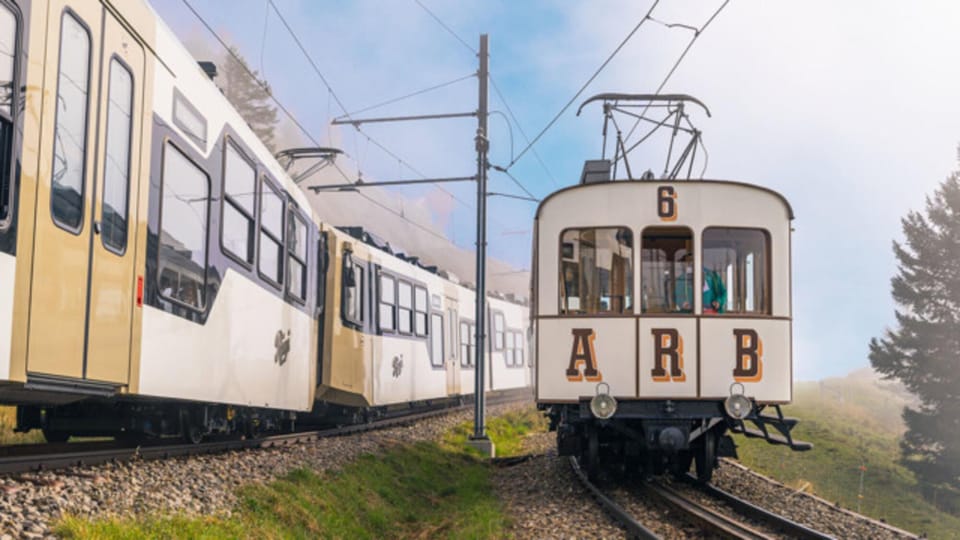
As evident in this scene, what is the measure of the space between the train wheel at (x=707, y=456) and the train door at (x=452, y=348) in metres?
12.4

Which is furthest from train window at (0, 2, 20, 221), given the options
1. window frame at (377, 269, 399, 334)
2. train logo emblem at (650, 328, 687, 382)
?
window frame at (377, 269, 399, 334)

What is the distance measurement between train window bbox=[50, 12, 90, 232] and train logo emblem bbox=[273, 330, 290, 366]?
5103 millimetres

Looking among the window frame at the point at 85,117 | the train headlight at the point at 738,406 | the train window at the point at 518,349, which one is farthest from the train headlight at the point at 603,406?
the train window at the point at 518,349

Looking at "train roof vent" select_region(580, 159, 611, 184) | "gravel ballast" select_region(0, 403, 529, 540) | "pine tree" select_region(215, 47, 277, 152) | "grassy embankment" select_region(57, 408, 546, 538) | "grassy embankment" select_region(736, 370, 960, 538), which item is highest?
"pine tree" select_region(215, 47, 277, 152)

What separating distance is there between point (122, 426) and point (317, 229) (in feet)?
19.5

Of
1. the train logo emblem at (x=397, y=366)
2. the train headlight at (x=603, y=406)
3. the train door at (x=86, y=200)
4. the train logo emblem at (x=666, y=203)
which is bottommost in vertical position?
the train headlight at (x=603, y=406)

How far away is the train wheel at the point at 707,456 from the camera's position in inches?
421

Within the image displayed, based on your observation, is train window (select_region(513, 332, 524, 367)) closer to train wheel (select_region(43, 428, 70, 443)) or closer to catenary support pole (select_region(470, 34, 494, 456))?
catenary support pole (select_region(470, 34, 494, 456))

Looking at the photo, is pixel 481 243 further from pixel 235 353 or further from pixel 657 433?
pixel 235 353

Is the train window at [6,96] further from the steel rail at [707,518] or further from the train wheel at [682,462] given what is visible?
the train wheel at [682,462]

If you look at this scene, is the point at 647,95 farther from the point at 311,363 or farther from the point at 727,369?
the point at 311,363

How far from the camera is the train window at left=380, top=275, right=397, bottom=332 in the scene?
57.0ft

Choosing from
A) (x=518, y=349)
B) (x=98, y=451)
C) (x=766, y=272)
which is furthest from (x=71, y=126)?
(x=518, y=349)

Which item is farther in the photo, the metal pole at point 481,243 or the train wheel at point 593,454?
the metal pole at point 481,243
